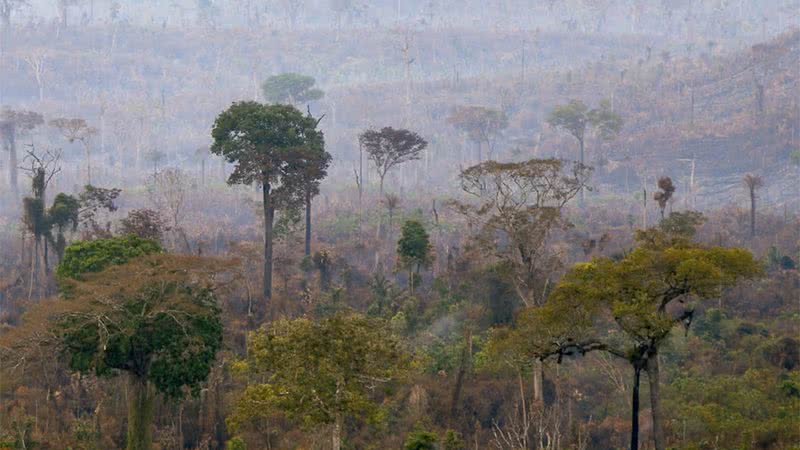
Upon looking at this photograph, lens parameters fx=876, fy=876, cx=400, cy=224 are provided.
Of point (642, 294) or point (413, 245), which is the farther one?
point (413, 245)

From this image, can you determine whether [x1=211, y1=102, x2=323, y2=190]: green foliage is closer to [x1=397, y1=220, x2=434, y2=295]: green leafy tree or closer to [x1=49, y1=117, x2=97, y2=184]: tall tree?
[x1=397, y1=220, x2=434, y2=295]: green leafy tree

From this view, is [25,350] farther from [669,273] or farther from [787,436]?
[787,436]

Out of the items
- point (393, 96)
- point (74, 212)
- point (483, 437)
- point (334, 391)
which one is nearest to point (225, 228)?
point (74, 212)

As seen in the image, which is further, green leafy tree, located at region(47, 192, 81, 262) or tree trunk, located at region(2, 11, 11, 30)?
tree trunk, located at region(2, 11, 11, 30)

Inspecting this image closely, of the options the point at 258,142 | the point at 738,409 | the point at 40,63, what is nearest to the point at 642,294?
the point at 738,409

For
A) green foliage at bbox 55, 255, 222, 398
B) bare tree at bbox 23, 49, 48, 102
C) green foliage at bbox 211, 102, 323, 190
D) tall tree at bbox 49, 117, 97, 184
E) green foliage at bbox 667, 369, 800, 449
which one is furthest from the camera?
bare tree at bbox 23, 49, 48, 102

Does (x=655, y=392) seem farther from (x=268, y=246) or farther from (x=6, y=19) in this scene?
(x=6, y=19)

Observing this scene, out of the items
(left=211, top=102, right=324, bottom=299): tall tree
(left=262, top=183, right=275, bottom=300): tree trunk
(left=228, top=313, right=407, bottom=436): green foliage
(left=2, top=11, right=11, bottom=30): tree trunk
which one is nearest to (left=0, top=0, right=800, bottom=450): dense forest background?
(left=228, top=313, right=407, bottom=436): green foliage

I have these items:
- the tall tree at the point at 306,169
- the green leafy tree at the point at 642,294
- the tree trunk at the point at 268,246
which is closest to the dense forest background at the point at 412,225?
the green leafy tree at the point at 642,294
